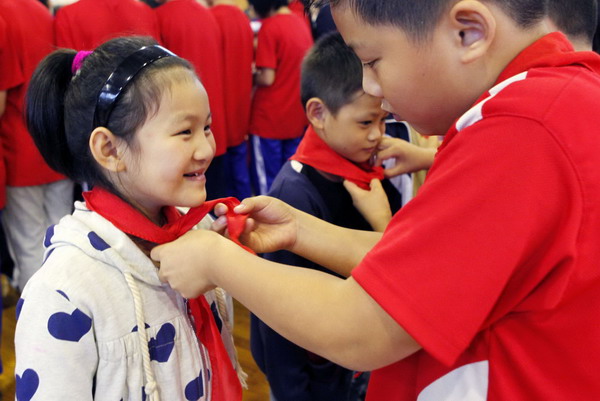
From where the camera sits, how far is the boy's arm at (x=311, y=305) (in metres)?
0.65

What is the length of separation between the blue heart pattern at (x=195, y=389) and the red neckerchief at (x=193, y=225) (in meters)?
0.02

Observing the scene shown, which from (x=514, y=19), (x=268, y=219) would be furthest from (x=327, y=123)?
(x=514, y=19)

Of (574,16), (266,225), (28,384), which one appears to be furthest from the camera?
(574,16)

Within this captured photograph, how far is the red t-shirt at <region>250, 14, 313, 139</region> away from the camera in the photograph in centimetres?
352

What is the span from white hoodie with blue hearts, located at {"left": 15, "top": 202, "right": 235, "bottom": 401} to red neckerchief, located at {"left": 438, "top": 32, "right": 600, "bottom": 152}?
22.5 inches

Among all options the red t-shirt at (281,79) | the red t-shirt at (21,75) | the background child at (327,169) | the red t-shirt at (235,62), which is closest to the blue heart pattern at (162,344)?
the background child at (327,169)

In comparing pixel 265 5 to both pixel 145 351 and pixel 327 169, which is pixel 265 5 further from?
pixel 145 351

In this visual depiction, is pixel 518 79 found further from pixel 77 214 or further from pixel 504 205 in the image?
pixel 77 214

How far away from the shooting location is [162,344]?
0.96 metres

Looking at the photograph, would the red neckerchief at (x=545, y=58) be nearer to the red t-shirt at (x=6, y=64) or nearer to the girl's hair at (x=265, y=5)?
the red t-shirt at (x=6, y=64)

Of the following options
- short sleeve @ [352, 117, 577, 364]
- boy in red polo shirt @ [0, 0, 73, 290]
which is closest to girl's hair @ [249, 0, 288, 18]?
boy in red polo shirt @ [0, 0, 73, 290]

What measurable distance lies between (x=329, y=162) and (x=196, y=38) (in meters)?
1.85

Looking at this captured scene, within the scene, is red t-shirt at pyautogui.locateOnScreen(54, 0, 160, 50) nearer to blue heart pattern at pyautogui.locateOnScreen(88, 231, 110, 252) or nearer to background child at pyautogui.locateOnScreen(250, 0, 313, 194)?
background child at pyautogui.locateOnScreen(250, 0, 313, 194)

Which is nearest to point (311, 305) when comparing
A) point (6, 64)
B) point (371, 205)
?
point (371, 205)
